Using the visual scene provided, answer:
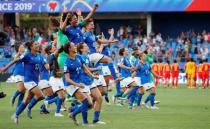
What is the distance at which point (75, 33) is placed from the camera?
19203mm

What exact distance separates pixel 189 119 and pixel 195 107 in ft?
15.9

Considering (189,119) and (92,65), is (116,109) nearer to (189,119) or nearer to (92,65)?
(92,65)

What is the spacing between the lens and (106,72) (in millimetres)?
24297

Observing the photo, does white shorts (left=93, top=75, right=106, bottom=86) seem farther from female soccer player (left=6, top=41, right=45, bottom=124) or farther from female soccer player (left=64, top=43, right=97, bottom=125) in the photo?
female soccer player (left=64, top=43, right=97, bottom=125)

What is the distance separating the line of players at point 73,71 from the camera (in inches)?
674

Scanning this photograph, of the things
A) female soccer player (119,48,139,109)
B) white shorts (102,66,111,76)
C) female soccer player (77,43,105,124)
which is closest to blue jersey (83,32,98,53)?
female soccer player (77,43,105,124)

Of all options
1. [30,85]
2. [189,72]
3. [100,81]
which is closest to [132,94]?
[100,81]

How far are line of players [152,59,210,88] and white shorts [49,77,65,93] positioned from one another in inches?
759

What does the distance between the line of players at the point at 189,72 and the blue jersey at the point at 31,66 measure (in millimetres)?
21349

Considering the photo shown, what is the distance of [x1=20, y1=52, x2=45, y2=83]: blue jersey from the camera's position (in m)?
19.2

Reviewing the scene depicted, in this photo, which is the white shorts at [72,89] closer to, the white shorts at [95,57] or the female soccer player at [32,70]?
the female soccer player at [32,70]

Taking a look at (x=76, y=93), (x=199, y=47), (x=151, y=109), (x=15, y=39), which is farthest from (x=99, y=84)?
(x=15, y=39)

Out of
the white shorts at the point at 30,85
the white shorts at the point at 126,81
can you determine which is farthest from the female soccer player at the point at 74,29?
the white shorts at the point at 126,81

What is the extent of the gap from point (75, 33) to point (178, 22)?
109 ft
